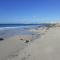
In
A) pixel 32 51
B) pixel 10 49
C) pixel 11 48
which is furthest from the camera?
pixel 11 48

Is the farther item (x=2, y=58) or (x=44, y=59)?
(x=2, y=58)

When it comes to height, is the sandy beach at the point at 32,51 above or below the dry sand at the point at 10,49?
above

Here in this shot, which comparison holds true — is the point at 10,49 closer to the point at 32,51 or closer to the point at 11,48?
the point at 11,48

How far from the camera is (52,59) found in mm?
7207

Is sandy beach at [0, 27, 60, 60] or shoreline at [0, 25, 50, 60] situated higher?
sandy beach at [0, 27, 60, 60]

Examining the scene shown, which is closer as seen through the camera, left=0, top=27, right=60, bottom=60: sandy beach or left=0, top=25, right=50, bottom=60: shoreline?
left=0, top=27, right=60, bottom=60: sandy beach

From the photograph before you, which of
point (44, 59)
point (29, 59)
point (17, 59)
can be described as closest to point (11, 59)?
point (17, 59)

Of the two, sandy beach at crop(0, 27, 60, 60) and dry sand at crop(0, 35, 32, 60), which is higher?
sandy beach at crop(0, 27, 60, 60)

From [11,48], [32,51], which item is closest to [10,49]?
[11,48]

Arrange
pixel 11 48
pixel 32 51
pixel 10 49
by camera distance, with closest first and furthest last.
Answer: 1. pixel 32 51
2. pixel 10 49
3. pixel 11 48

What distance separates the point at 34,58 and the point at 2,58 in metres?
1.91

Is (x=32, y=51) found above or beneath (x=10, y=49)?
above

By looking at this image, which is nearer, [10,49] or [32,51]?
[32,51]

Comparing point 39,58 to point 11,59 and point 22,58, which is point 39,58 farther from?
point 11,59
